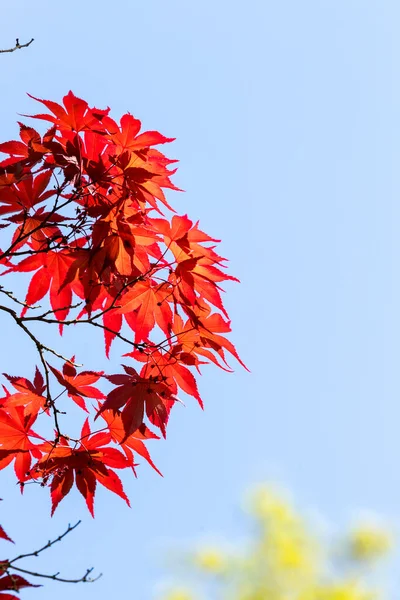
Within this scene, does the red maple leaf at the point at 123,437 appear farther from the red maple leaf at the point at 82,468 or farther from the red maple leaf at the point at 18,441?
the red maple leaf at the point at 18,441

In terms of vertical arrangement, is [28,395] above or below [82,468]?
above

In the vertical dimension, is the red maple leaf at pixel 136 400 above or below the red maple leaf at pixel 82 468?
above

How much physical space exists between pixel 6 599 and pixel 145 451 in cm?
46

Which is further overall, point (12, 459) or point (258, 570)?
point (258, 570)

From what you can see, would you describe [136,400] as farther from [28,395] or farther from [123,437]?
[28,395]

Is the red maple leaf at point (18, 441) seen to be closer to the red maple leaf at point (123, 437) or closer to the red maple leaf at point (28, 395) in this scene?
the red maple leaf at point (28, 395)

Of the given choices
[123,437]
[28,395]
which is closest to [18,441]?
A: [28,395]

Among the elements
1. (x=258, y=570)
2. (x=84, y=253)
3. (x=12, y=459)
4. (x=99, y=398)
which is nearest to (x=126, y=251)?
(x=84, y=253)

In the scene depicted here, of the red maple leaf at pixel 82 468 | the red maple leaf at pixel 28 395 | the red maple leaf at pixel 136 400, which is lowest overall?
the red maple leaf at pixel 82 468

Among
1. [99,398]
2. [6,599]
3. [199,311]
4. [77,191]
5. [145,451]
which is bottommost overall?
[6,599]

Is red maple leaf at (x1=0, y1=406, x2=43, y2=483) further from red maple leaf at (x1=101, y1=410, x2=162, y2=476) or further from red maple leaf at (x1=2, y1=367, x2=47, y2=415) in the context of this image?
red maple leaf at (x1=101, y1=410, x2=162, y2=476)

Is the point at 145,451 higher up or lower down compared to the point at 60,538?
higher up

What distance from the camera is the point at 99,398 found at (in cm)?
158

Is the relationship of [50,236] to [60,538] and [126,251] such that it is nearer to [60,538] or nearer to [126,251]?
[126,251]
